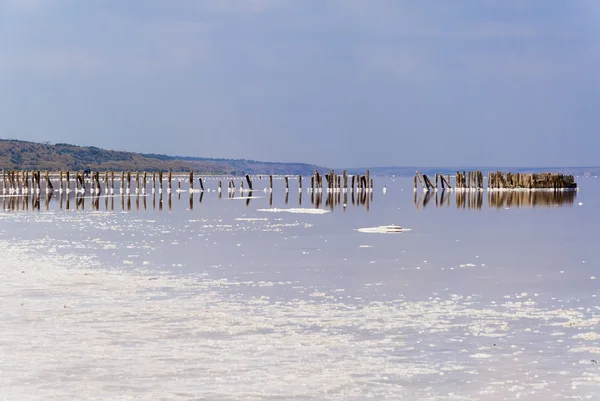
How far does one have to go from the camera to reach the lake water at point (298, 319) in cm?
1087

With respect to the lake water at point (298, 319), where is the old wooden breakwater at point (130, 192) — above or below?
above

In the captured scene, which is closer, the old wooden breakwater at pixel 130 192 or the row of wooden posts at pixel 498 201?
the row of wooden posts at pixel 498 201

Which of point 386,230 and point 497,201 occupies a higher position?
point 497,201

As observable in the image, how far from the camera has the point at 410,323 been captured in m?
14.7

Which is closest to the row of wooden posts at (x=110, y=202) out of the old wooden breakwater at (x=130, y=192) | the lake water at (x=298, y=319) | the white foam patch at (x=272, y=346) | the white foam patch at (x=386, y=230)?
the old wooden breakwater at (x=130, y=192)

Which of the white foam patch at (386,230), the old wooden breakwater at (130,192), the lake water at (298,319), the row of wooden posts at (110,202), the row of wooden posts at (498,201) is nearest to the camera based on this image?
the lake water at (298,319)

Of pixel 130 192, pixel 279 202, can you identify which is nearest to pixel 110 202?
pixel 279 202

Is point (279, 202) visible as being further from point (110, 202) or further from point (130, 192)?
point (130, 192)

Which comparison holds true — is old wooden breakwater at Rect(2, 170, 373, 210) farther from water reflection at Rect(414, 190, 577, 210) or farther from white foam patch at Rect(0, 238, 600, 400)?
white foam patch at Rect(0, 238, 600, 400)

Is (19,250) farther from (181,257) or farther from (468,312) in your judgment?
(468,312)

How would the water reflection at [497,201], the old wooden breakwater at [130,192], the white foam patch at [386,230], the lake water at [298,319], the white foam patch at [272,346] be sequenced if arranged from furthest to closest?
the old wooden breakwater at [130,192]
the water reflection at [497,201]
the white foam patch at [386,230]
the lake water at [298,319]
the white foam patch at [272,346]

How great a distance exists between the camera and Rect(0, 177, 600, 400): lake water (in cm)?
1087

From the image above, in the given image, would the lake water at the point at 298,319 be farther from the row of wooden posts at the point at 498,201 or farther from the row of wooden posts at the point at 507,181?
the row of wooden posts at the point at 507,181

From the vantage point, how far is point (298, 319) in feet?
49.8
